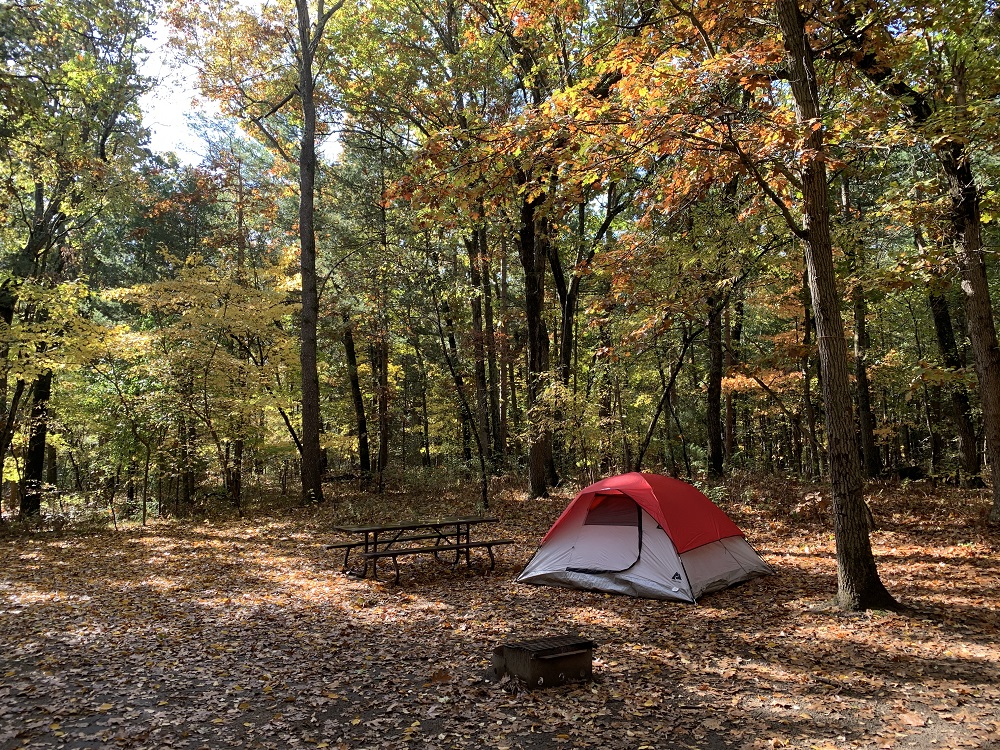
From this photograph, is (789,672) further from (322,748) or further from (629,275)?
(629,275)

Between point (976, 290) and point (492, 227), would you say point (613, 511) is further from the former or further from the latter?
point (492, 227)

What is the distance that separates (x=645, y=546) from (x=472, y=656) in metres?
2.98

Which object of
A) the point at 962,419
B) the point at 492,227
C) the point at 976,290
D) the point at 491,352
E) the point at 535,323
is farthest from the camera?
the point at 491,352

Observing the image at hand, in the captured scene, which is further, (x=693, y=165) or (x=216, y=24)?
(x=216, y=24)

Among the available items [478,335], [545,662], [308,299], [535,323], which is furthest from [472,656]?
[308,299]

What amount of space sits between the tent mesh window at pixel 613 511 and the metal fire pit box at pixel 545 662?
9.89ft

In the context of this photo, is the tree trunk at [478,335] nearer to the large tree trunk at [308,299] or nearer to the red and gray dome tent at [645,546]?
the large tree trunk at [308,299]

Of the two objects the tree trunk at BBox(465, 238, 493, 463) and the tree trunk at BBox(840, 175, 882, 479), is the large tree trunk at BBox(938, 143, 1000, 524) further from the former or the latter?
the tree trunk at BBox(465, 238, 493, 463)

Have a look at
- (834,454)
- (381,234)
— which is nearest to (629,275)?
(834,454)

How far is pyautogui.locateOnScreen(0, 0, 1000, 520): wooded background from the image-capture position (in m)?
6.35

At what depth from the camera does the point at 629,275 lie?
31.8 ft

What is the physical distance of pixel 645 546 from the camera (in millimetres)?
7602

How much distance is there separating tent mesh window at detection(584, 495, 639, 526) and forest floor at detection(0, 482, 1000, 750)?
1.05 m

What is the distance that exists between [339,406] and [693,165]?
16.8 m
